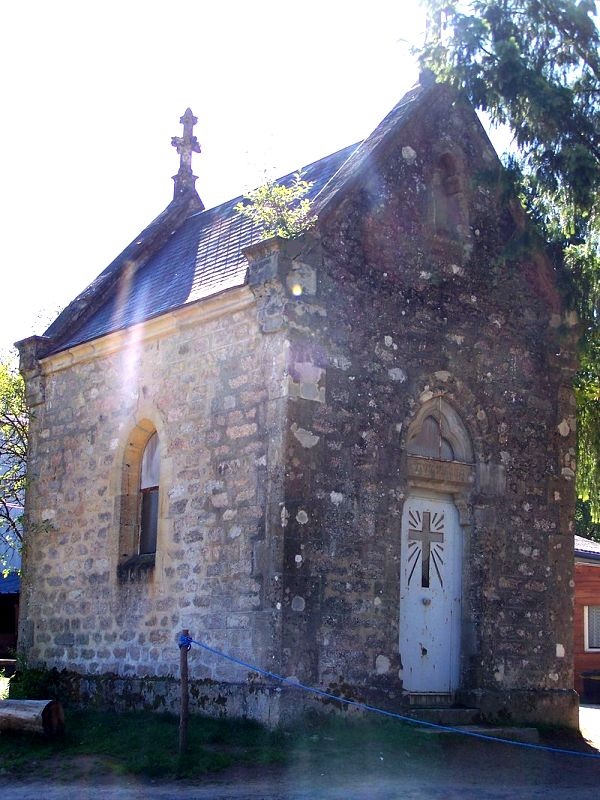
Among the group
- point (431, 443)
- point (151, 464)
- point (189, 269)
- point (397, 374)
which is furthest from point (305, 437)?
point (189, 269)

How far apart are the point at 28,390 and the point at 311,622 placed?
25.1ft

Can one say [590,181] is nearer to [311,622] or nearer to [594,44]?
[594,44]

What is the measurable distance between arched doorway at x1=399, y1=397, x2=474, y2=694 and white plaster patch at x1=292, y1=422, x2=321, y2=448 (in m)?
1.61

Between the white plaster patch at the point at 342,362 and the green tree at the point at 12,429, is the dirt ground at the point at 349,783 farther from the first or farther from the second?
the green tree at the point at 12,429

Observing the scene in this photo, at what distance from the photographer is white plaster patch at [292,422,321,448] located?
41.1ft

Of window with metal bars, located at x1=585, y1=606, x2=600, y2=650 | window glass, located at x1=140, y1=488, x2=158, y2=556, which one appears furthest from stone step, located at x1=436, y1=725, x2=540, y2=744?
window with metal bars, located at x1=585, y1=606, x2=600, y2=650

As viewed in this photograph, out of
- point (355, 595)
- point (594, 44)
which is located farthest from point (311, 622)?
point (594, 44)

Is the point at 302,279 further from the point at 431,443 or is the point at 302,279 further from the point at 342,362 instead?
the point at 431,443

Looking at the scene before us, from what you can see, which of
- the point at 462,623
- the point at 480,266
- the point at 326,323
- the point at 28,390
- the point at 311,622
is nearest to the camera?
the point at 311,622

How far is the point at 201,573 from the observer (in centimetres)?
1334

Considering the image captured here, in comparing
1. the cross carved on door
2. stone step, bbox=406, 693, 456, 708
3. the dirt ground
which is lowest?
the dirt ground

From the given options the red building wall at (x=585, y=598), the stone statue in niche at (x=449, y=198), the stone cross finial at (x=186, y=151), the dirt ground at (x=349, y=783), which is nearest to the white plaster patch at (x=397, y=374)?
the stone statue in niche at (x=449, y=198)

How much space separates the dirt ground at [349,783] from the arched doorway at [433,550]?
1.92m

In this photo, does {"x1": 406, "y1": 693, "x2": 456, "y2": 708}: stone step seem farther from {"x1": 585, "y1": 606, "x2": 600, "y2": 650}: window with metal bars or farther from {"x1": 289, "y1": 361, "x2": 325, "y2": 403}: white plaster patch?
{"x1": 585, "y1": 606, "x2": 600, "y2": 650}: window with metal bars
